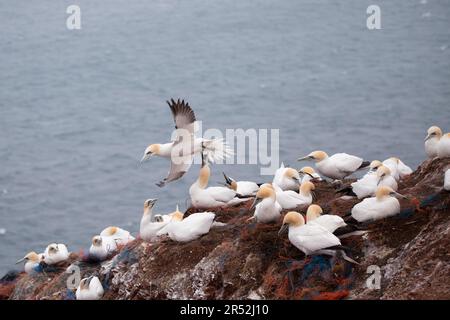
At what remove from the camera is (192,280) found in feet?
43.4

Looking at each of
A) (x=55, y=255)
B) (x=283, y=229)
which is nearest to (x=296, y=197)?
(x=283, y=229)

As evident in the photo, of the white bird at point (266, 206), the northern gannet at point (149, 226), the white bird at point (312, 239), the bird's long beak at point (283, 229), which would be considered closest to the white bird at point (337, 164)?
the white bird at point (266, 206)

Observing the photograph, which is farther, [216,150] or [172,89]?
[172,89]

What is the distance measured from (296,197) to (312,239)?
214cm

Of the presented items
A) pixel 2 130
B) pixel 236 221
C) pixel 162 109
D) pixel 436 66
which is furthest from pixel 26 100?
pixel 236 221

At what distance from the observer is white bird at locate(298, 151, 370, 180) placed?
15.4 meters

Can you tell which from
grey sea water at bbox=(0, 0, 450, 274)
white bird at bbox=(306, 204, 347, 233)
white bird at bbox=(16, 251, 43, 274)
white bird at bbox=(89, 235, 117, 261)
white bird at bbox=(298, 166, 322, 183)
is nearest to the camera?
white bird at bbox=(306, 204, 347, 233)

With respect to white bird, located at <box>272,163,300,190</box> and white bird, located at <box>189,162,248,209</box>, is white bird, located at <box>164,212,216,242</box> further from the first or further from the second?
white bird, located at <box>272,163,300,190</box>

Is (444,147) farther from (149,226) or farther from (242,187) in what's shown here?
(149,226)

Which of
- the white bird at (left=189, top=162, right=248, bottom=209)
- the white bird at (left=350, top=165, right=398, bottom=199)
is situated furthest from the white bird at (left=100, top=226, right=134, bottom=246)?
the white bird at (left=350, top=165, right=398, bottom=199)

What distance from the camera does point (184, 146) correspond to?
16.1 m

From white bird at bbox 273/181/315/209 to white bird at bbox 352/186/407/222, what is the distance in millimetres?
1474

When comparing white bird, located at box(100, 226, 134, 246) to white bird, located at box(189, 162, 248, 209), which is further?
white bird, located at box(100, 226, 134, 246)

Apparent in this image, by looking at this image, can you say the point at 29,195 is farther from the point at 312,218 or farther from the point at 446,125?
the point at 312,218
